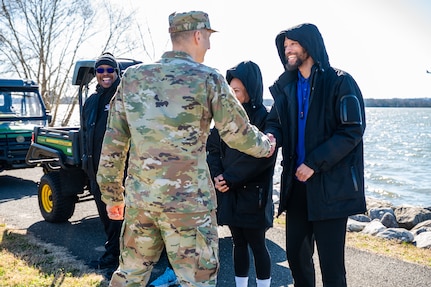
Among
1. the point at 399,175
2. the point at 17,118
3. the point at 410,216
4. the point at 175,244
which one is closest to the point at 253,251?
the point at 175,244

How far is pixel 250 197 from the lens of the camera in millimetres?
3607

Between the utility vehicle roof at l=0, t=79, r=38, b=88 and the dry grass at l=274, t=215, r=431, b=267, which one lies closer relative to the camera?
the dry grass at l=274, t=215, r=431, b=267

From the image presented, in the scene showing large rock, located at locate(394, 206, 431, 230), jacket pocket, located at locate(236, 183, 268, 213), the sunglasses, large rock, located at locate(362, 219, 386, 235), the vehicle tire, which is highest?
the sunglasses

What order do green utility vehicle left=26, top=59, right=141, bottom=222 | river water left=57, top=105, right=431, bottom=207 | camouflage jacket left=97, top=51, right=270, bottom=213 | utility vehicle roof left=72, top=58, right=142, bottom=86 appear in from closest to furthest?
1. camouflage jacket left=97, top=51, right=270, bottom=213
2. utility vehicle roof left=72, top=58, right=142, bottom=86
3. green utility vehicle left=26, top=59, right=141, bottom=222
4. river water left=57, top=105, right=431, bottom=207

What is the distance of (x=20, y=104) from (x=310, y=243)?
10.0 m

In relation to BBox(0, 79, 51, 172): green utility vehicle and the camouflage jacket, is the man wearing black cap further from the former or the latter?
BBox(0, 79, 51, 172): green utility vehicle

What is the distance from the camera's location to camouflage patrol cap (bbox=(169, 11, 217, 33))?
8.39 feet

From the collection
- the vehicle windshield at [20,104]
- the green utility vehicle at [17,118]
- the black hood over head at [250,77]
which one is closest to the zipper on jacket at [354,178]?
the black hood over head at [250,77]

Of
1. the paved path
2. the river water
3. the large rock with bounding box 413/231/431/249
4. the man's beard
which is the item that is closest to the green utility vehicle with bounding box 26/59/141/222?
the paved path

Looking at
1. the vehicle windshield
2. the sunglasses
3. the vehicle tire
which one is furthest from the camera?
the vehicle windshield

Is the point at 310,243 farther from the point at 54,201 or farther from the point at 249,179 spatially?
the point at 54,201

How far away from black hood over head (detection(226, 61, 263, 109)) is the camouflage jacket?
41.2 inches

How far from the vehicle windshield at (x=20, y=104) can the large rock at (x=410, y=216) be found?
8680mm

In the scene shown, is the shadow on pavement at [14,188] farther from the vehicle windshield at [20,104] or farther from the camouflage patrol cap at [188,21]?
the camouflage patrol cap at [188,21]
